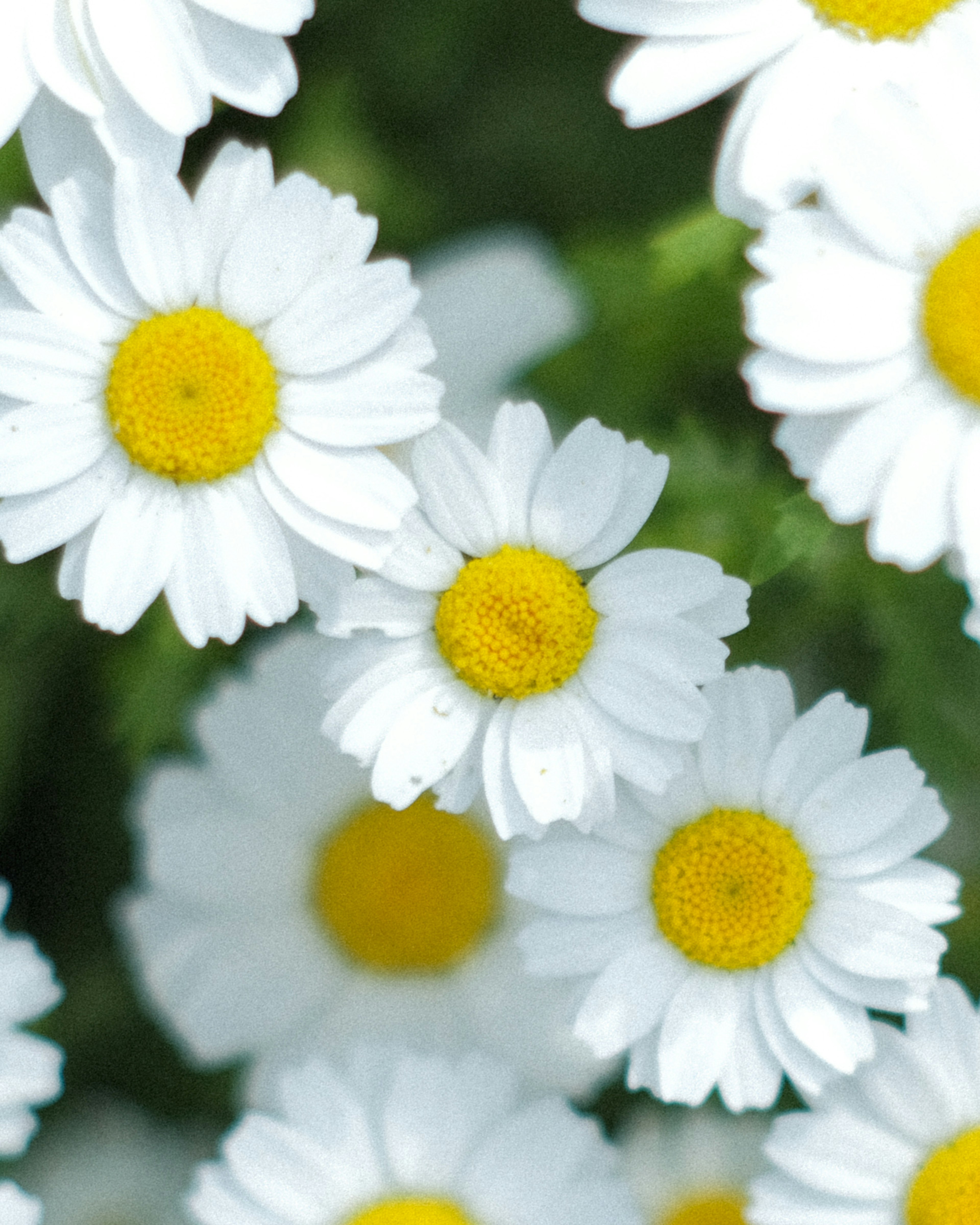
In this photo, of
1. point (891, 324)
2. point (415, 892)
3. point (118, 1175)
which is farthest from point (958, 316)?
point (118, 1175)

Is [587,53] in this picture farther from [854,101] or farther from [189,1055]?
[189,1055]

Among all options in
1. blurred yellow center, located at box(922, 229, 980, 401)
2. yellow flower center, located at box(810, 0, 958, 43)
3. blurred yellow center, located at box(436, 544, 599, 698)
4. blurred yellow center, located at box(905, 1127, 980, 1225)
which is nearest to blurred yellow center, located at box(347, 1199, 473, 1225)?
blurred yellow center, located at box(905, 1127, 980, 1225)

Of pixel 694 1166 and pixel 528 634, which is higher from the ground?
pixel 528 634

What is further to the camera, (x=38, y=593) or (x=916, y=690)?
(x=38, y=593)

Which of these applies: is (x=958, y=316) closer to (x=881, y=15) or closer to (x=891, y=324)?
(x=891, y=324)

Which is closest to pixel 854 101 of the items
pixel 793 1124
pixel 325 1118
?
pixel 793 1124

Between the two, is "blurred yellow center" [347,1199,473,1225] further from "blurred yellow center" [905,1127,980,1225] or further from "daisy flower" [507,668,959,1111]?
"blurred yellow center" [905,1127,980,1225]

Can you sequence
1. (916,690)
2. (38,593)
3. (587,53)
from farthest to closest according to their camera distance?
(587,53)
(38,593)
(916,690)
